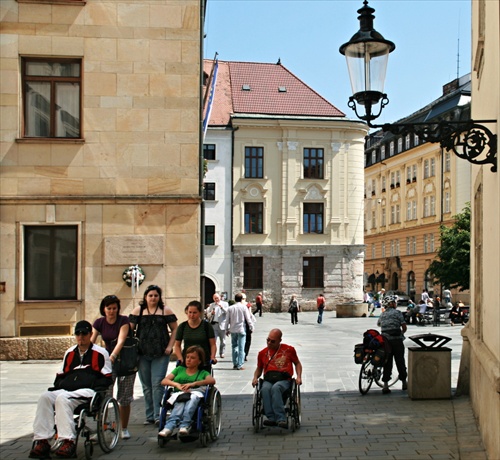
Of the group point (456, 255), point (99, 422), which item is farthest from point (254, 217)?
point (99, 422)

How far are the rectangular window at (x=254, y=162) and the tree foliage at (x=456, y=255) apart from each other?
40.0 ft

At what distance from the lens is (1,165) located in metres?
17.0

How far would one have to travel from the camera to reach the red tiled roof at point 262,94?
49656 mm

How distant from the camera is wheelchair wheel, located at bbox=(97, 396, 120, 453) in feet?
26.5

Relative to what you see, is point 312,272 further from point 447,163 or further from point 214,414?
point 214,414

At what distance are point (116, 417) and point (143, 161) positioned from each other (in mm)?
9274

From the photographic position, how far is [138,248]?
56.0ft

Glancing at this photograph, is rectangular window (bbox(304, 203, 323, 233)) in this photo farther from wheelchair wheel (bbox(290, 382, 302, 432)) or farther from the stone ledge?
wheelchair wheel (bbox(290, 382, 302, 432))

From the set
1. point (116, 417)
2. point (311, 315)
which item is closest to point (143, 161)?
point (116, 417)

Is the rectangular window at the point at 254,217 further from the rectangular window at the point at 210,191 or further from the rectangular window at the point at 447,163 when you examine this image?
the rectangular window at the point at 447,163

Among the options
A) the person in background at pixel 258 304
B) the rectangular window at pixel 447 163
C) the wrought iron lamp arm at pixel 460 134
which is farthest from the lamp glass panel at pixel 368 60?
the rectangular window at pixel 447 163

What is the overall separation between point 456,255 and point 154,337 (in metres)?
40.1

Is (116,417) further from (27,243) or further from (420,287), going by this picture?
(420,287)

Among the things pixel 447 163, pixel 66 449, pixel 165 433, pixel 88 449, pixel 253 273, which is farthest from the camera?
pixel 447 163
